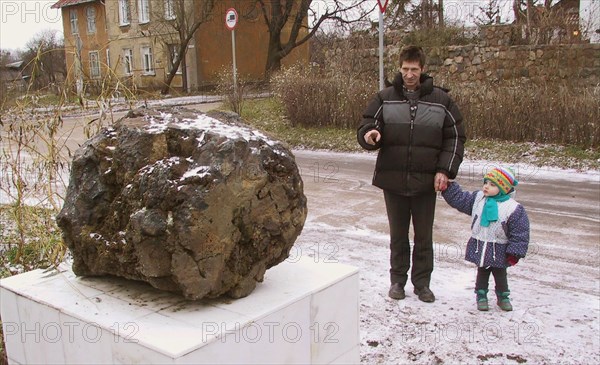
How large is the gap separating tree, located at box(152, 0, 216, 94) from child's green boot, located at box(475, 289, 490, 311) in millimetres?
23393

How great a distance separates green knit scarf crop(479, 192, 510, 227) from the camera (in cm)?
391

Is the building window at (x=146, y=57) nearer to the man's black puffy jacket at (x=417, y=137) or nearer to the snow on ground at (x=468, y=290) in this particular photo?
the snow on ground at (x=468, y=290)

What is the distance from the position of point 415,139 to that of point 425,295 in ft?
3.51

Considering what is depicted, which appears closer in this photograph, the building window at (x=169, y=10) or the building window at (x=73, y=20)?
the building window at (x=169, y=10)

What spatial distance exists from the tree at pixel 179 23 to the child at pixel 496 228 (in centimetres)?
2338

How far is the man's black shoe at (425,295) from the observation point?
425 centimetres

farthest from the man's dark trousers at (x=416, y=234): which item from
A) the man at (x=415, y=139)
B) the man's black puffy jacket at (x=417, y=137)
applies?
the man's black puffy jacket at (x=417, y=137)

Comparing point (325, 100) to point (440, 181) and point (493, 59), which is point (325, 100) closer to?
point (493, 59)

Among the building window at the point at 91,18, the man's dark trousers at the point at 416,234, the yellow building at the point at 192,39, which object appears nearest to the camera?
the man's dark trousers at the point at 416,234

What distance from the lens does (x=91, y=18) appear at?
35.1 m

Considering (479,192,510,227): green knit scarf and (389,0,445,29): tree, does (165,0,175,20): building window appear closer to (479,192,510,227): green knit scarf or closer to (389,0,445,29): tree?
(389,0,445,29): tree

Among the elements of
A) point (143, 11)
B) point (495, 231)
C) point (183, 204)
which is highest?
point (143, 11)

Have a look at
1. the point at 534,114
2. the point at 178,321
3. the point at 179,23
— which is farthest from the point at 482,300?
the point at 179,23

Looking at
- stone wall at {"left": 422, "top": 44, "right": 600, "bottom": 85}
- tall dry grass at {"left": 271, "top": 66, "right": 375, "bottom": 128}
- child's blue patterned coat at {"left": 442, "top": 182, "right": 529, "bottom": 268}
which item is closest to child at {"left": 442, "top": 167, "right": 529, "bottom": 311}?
child's blue patterned coat at {"left": 442, "top": 182, "right": 529, "bottom": 268}
